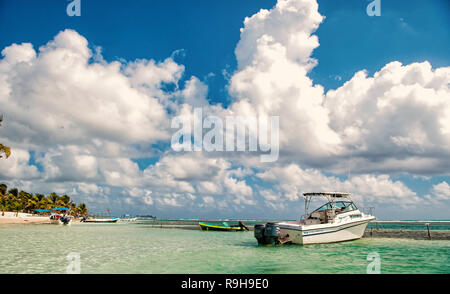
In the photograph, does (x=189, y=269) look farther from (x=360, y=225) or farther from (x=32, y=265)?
(x=360, y=225)

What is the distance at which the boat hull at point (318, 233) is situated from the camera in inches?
861

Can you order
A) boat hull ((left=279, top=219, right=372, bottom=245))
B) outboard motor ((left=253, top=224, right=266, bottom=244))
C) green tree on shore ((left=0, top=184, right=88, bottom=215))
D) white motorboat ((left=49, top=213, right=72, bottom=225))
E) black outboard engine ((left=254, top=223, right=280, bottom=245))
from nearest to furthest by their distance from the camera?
boat hull ((left=279, top=219, right=372, bottom=245)) < black outboard engine ((left=254, top=223, right=280, bottom=245)) < outboard motor ((left=253, top=224, right=266, bottom=244)) < white motorboat ((left=49, top=213, right=72, bottom=225)) < green tree on shore ((left=0, top=184, right=88, bottom=215))

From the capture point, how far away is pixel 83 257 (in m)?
15.9

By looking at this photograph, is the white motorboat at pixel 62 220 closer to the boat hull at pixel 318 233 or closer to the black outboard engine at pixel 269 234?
the black outboard engine at pixel 269 234

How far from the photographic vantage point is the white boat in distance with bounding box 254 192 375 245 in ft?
72.6

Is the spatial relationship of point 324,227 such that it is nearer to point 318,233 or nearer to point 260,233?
point 318,233

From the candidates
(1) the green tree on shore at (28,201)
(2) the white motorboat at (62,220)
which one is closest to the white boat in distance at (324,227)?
(2) the white motorboat at (62,220)

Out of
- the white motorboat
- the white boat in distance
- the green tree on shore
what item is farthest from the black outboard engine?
the green tree on shore

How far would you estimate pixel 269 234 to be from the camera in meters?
22.3

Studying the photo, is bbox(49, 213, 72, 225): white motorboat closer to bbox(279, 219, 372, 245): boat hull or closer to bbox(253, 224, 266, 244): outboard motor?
bbox(253, 224, 266, 244): outboard motor

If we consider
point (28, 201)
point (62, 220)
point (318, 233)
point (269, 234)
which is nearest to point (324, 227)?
point (318, 233)
